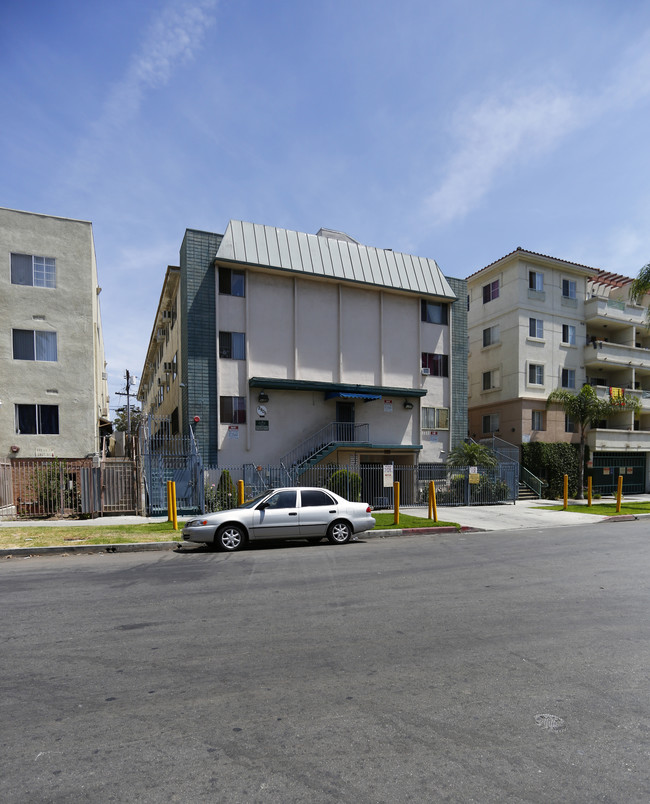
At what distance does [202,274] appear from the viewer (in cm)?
2253

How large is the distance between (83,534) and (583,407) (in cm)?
2634

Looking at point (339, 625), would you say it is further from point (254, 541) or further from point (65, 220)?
point (65, 220)

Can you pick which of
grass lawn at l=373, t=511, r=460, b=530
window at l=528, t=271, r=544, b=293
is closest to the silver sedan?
grass lawn at l=373, t=511, r=460, b=530

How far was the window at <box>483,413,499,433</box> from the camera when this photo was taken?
31.0 meters

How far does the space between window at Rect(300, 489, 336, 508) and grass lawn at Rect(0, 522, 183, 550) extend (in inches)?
126

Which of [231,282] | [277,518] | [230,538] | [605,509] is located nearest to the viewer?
[230,538]

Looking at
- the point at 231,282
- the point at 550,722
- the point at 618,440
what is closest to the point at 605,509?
the point at 618,440

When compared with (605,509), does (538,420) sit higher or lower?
higher

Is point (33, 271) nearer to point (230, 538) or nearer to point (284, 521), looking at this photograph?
point (230, 538)

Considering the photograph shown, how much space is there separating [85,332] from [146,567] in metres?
15.3

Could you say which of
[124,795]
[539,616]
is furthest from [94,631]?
[539,616]

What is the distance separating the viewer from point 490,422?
31609 mm

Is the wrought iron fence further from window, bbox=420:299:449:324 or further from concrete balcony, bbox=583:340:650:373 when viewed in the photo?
concrete balcony, bbox=583:340:650:373

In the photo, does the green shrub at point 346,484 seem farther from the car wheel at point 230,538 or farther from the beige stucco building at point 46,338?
the beige stucco building at point 46,338
